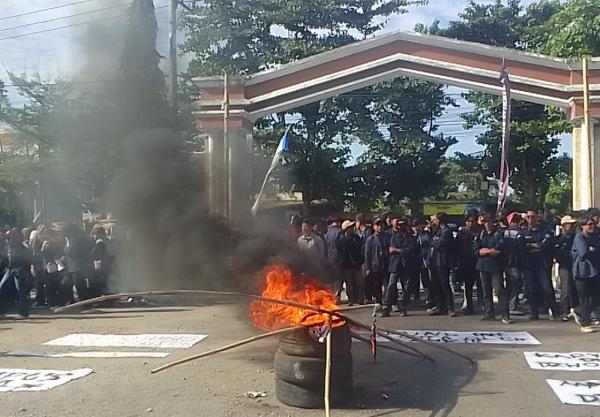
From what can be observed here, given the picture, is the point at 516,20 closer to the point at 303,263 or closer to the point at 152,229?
the point at 152,229

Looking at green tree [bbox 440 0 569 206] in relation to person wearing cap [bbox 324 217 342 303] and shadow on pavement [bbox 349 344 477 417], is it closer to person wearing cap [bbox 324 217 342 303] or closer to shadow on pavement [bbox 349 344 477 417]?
person wearing cap [bbox 324 217 342 303]

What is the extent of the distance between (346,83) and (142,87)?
235 inches

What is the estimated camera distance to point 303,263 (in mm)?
10172

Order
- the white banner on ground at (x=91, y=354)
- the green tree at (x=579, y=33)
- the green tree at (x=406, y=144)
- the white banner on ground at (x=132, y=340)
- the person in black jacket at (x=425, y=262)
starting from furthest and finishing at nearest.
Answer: the green tree at (x=406, y=144)
the green tree at (x=579, y=33)
the person in black jacket at (x=425, y=262)
the white banner on ground at (x=132, y=340)
the white banner on ground at (x=91, y=354)

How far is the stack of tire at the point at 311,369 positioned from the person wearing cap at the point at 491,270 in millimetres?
5522

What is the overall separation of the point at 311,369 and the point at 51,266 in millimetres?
8767

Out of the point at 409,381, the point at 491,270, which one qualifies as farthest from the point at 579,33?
the point at 409,381

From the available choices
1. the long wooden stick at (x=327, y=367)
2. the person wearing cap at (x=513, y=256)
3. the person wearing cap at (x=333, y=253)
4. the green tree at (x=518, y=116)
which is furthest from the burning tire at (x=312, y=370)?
the green tree at (x=518, y=116)

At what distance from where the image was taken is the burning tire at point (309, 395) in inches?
261

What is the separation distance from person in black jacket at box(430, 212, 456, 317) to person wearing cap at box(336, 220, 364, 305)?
5.60 ft

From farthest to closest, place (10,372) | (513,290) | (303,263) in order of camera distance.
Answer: (513,290) → (303,263) → (10,372)

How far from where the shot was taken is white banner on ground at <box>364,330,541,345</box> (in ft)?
32.1

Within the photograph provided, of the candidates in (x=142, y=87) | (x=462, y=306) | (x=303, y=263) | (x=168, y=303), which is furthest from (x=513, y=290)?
(x=142, y=87)

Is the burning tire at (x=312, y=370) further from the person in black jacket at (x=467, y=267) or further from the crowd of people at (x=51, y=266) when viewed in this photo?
the crowd of people at (x=51, y=266)
